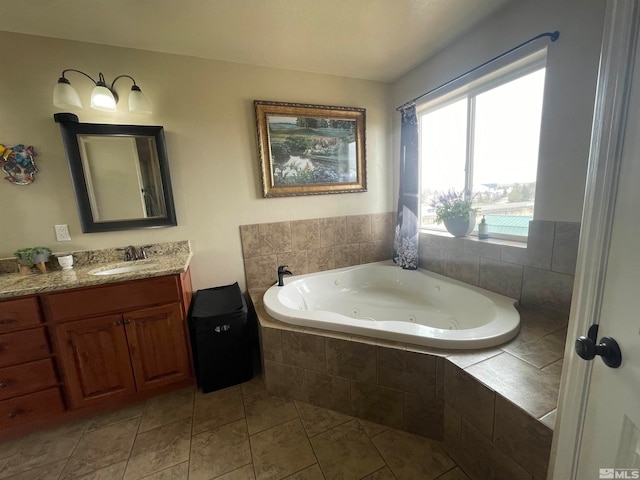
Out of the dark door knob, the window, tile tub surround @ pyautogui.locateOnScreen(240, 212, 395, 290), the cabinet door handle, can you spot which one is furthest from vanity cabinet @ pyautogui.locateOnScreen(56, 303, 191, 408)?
the window

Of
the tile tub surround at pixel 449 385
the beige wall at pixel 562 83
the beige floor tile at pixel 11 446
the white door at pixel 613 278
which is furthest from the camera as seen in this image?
the beige floor tile at pixel 11 446

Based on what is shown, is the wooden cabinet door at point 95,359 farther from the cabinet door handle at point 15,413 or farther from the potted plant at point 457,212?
the potted plant at point 457,212

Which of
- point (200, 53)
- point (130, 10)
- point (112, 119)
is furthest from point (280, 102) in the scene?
point (112, 119)

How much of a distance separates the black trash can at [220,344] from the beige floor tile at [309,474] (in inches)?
31.2

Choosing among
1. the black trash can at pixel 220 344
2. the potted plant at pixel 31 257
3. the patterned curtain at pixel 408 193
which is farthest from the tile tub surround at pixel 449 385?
the potted plant at pixel 31 257

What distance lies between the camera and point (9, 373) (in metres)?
1.43

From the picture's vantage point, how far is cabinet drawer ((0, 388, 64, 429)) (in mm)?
1458

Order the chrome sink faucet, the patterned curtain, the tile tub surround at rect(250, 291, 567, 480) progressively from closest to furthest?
the tile tub surround at rect(250, 291, 567, 480) < the chrome sink faucet < the patterned curtain

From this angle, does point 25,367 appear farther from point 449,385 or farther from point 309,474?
point 449,385

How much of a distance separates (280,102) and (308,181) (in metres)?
0.71

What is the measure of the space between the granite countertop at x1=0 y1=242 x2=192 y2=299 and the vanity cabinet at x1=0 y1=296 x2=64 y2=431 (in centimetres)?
8

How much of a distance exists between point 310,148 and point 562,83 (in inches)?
68.1

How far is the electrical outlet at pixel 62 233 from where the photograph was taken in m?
1.83

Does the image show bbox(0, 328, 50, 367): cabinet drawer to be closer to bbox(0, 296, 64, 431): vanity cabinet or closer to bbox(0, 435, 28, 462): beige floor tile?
bbox(0, 296, 64, 431): vanity cabinet
